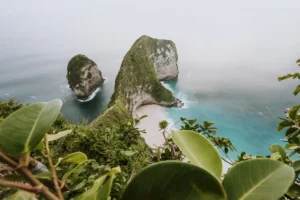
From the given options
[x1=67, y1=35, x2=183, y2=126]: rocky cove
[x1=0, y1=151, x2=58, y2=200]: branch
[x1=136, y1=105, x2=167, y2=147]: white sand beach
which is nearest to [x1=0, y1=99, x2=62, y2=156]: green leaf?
[x1=0, y1=151, x2=58, y2=200]: branch

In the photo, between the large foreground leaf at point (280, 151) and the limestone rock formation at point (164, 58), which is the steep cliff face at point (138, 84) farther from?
the large foreground leaf at point (280, 151)

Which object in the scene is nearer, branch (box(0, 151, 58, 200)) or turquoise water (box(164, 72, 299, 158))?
branch (box(0, 151, 58, 200))

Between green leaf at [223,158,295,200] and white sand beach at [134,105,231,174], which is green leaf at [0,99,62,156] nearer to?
green leaf at [223,158,295,200]

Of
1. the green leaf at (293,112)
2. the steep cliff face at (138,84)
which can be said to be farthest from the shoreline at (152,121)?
the green leaf at (293,112)

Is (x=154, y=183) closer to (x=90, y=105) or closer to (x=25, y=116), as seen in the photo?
(x=25, y=116)

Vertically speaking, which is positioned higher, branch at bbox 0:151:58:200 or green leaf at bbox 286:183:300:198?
branch at bbox 0:151:58:200

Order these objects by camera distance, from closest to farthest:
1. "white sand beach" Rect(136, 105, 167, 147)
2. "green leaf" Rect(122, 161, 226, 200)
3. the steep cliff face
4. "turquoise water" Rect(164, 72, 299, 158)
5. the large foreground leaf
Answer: "green leaf" Rect(122, 161, 226, 200) < the large foreground leaf < "white sand beach" Rect(136, 105, 167, 147) < "turquoise water" Rect(164, 72, 299, 158) < the steep cliff face

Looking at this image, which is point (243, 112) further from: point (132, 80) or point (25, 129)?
point (25, 129)
